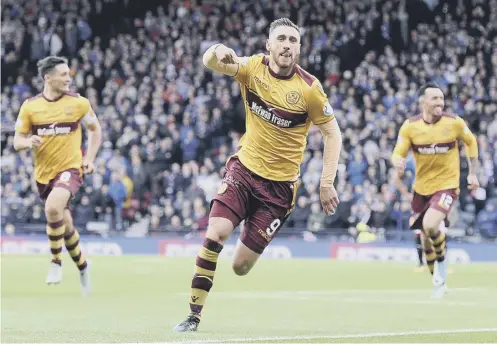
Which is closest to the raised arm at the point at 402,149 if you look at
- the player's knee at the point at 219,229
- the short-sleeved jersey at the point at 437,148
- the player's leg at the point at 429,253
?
the short-sleeved jersey at the point at 437,148

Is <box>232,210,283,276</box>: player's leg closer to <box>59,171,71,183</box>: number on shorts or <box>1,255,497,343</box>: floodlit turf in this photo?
<box>1,255,497,343</box>: floodlit turf

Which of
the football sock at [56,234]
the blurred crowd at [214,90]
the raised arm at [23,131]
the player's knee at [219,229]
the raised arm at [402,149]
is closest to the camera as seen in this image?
the player's knee at [219,229]

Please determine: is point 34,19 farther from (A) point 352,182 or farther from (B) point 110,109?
(A) point 352,182

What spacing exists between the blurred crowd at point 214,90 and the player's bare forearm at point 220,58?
604 inches

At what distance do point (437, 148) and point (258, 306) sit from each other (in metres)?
4.15

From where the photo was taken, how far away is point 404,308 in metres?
13.0

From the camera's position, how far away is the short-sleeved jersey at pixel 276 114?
1009 cm

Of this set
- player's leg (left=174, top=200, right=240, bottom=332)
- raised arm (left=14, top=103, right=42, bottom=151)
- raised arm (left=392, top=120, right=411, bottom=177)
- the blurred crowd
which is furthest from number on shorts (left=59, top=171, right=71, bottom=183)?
the blurred crowd

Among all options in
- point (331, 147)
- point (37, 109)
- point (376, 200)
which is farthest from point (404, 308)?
point (376, 200)

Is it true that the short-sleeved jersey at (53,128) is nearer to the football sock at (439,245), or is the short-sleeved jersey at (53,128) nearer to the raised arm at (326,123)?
the football sock at (439,245)

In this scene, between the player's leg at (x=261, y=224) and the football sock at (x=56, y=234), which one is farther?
the football sock at (x=56, y=234)

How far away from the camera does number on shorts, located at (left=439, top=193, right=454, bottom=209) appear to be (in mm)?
15545

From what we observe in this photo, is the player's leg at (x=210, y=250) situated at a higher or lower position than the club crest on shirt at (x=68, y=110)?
lower

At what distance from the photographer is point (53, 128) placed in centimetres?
1499
